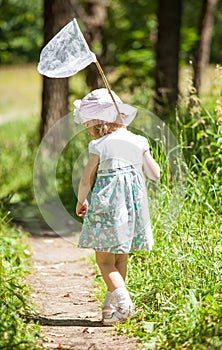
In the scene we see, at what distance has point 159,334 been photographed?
3936 millimetres

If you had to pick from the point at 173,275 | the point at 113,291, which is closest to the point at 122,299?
the point at 113,291

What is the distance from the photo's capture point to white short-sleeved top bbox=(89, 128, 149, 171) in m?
4.38

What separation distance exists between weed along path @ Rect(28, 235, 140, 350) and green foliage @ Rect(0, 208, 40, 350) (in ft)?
0.37

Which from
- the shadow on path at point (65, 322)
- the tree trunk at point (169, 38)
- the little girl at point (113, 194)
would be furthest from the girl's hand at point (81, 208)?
the tree trunk at point (169, 38)

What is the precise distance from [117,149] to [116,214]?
1.30ft

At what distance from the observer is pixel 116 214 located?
14.3 feet

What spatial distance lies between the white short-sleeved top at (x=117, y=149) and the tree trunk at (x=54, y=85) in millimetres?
4982

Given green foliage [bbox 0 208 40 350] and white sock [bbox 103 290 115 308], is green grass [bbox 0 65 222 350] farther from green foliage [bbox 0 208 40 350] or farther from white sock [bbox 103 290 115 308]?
white sock [bbox 103 290 115 308]

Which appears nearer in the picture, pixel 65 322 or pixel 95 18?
pixel 65 322

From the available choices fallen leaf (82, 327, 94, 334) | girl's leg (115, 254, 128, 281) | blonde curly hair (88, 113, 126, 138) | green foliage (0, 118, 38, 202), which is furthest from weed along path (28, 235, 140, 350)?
green foliage (0, 118, 38, 202)

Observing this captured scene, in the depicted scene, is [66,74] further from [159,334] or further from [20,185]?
[20,185]

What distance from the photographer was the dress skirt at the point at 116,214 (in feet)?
14.3

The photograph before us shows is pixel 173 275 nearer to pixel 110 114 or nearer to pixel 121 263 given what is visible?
pixel 121 263

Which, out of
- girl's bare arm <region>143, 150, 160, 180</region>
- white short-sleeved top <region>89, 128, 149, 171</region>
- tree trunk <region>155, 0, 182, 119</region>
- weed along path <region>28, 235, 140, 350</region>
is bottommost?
weed along path <region>28, 235, 140, 350</region>
